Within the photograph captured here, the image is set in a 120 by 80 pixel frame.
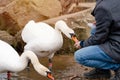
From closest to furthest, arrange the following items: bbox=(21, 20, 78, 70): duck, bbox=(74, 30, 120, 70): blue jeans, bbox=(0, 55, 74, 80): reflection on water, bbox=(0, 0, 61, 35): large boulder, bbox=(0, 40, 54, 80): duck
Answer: bbox=(74, 30, 120, 70): blue jeans → bbox=(0, 40, 54, 80): duck → bbox=(0, 55, 74, 80): reflection on water → bbox=(21, 20, 78, 70): duck → bbox=(0, 0, 61, 35): large boulder

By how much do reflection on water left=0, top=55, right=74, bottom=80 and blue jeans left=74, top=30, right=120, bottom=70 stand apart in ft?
3.82

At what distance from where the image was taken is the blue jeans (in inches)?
243

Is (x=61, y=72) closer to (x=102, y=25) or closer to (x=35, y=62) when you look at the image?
(x=35, y=62)

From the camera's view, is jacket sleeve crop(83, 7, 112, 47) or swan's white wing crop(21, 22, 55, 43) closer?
jacket sleeve crop(83, 7, 112, 47)

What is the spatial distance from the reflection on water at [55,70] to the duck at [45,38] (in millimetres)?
283

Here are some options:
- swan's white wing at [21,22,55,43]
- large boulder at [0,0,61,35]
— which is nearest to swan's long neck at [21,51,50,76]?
swan's white wing at [21,22,55,43]

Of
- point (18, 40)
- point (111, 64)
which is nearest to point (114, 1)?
point (111, 64)

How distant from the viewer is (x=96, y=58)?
6293 mm

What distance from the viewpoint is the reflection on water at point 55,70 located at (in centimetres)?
758

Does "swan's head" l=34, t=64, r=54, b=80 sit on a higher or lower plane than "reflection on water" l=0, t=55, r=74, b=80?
lower

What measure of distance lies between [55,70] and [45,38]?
668 mm

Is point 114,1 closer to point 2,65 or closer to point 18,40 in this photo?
point 2,65

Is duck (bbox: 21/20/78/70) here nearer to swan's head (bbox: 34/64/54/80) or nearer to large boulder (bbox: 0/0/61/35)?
swan's head (bbox: 34/64/54/80)

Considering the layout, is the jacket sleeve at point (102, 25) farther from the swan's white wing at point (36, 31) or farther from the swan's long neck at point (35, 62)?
the swan's white wing at point (36, 31)
